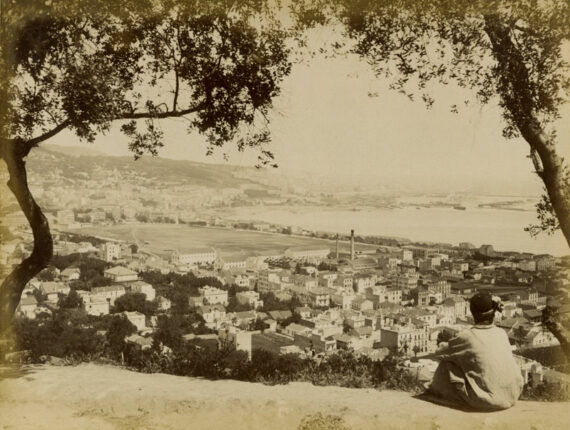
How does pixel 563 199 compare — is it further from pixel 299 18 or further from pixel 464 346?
pixel 299 18

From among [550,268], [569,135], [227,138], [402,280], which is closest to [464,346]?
[402,280]

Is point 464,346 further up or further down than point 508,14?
further down

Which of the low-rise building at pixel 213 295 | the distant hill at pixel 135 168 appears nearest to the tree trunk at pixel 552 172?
the distant hill at pixel 135 168

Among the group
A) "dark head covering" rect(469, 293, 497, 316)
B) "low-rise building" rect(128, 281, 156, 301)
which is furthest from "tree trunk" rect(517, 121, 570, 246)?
"low-rise building" rect(128, 281, 156, 301)

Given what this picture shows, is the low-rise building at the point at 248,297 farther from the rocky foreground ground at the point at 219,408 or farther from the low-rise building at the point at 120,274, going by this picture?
the low-rise building at the point at 120,274

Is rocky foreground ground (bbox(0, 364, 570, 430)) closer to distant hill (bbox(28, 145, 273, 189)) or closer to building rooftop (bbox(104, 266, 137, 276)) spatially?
building rooftop (bbox(104, 266, 137, 276))

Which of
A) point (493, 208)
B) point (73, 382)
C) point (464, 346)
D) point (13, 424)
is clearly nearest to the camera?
point (464, 346)

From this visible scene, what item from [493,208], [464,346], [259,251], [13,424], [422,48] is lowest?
[13,424]
